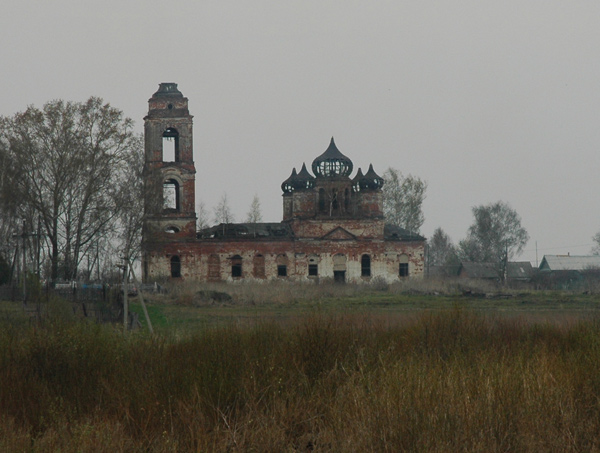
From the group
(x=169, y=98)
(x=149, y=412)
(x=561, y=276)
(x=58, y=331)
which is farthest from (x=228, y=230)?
(x=149, y=412)

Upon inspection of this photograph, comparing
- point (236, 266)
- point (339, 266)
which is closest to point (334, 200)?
point (339, 266)

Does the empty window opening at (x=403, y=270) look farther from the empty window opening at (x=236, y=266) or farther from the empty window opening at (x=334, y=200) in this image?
the empty window opening at (x=236, y=266)

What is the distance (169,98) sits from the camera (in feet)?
172

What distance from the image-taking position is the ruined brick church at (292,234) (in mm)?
52625

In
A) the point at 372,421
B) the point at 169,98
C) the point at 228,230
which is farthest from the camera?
the point at 228,230

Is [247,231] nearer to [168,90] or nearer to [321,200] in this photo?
[321,200]

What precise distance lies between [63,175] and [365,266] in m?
23.6

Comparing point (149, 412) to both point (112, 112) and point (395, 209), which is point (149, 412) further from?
point (395, 209)

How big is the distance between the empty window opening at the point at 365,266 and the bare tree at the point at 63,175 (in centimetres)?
2042

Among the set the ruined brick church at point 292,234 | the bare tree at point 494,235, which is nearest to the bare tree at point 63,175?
the ruined brick church at point 292,234

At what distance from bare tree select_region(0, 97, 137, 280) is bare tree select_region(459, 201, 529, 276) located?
1971 inches

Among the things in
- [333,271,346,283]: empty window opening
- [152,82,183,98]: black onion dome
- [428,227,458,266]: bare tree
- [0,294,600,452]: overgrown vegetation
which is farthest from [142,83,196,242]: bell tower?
[428,227,458,266]: bare tree

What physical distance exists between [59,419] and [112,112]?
3234 cm

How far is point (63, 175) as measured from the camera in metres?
39.2
